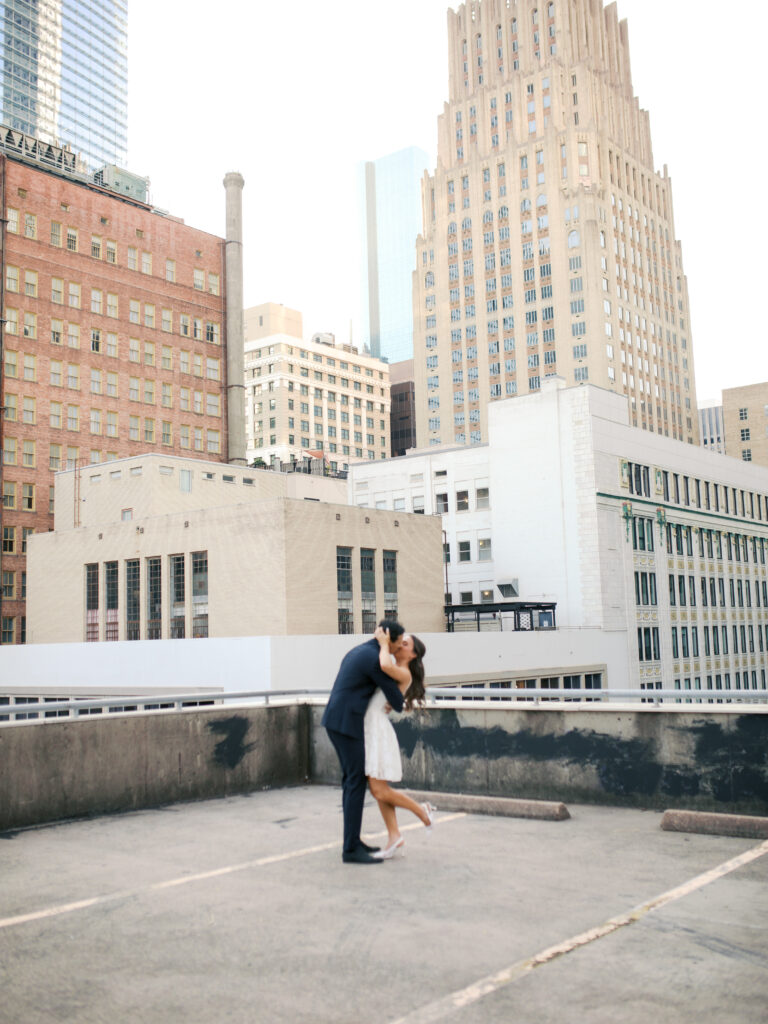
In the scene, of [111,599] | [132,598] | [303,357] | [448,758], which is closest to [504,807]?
[448,758]

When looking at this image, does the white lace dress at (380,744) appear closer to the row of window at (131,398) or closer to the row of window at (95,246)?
the row of window at (131,398)

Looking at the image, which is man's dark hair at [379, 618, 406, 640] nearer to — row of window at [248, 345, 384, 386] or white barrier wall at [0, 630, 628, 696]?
white barrier wall at [0, 630, 628, 696]

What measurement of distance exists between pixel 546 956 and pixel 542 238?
397 ft

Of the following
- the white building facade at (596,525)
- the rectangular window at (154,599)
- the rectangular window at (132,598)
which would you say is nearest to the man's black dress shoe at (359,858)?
the rectangular window at (154,599)

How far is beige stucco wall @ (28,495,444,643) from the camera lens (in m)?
48.0

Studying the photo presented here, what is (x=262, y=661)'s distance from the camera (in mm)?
43125

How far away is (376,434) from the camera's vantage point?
533 feet

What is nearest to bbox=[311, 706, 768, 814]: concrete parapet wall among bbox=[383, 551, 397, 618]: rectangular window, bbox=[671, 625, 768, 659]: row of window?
bbox=[383, 551, 397, 618]: rectangular window

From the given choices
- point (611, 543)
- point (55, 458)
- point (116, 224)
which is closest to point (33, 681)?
point (55, 458)

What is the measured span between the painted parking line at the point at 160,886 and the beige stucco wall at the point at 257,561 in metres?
39.0

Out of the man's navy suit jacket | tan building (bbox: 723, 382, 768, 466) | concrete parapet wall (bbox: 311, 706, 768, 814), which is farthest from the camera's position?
tan building (bbox: 723, 382, 768, 466)

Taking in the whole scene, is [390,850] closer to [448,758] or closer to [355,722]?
[355,722]

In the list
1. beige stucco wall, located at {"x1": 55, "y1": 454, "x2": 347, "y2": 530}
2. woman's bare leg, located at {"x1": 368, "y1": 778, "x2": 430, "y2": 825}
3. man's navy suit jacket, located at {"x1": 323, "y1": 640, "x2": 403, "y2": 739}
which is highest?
beige stucco wall, located at {"x1": 55, "y1": 454, "x2": 347, "y2": 530}

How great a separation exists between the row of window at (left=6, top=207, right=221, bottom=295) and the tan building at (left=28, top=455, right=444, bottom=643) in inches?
891
